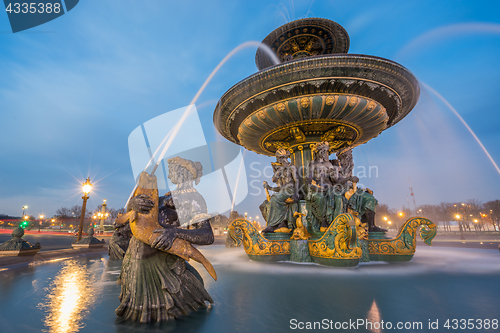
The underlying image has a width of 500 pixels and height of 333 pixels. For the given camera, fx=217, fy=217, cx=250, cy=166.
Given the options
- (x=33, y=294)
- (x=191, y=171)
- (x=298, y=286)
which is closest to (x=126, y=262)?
(x=191, y=171)

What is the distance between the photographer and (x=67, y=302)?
240 cm

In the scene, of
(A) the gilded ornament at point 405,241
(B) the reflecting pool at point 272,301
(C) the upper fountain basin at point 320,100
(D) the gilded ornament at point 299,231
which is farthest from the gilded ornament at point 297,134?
(B) the reflecting pool at point 272,301

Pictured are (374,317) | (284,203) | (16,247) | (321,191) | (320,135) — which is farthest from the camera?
(320,135)

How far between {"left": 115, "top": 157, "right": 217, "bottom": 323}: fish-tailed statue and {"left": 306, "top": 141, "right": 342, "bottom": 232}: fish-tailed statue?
4219 mm

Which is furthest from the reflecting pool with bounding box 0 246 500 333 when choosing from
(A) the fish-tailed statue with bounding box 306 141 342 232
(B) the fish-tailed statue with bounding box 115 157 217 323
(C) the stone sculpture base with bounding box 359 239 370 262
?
(A) the fish-tailed statue with bounding box 306 141 342 232

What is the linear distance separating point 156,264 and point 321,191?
471 centimetres

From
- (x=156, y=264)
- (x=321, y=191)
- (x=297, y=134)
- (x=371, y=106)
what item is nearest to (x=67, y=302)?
(x=156, y=264)

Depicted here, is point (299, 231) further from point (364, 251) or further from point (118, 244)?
point (118, 244)

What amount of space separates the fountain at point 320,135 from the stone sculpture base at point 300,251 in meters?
0.02

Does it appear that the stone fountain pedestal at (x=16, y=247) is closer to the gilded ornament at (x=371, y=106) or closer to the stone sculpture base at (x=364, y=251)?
the stone sculpture base at (x=364, y=251)

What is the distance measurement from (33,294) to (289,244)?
16.0 feet

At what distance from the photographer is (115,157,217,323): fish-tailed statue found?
1915mm

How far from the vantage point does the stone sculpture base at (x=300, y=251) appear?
17.8ft

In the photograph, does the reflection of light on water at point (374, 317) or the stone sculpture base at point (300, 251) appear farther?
the stone sculpture base at point (300, 251)
